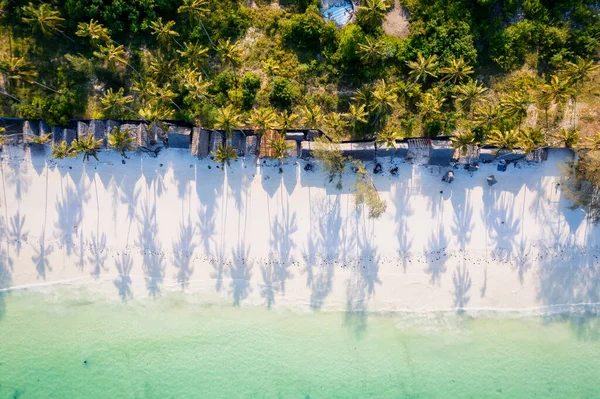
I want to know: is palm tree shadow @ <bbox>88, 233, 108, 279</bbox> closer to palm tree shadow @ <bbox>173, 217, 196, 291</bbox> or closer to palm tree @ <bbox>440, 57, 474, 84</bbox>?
palm tree shadow @ <bbox>173, 217, 196, 291</bbox>

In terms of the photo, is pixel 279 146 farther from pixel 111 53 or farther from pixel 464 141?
pixel 111 53

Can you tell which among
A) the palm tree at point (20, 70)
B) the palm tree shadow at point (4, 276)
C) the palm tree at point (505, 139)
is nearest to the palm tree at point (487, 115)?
the palm tree at point (505, 139)

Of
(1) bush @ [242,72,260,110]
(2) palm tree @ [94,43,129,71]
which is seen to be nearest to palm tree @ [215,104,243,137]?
(1) bush @ [242,72,260,110]

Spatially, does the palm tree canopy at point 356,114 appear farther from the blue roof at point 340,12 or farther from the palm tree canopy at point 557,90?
the palm tree canopy at point 557,90

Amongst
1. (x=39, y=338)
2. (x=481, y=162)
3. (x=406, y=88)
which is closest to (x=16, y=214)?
(x=39, y=338)

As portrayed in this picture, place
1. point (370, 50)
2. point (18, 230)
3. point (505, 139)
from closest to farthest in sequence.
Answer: point (370, 50) → point (505, 139) → point (18, 230)

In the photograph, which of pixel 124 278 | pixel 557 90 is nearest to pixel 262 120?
pixel 124 278

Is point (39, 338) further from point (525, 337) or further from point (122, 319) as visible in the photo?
point (525, 337)
